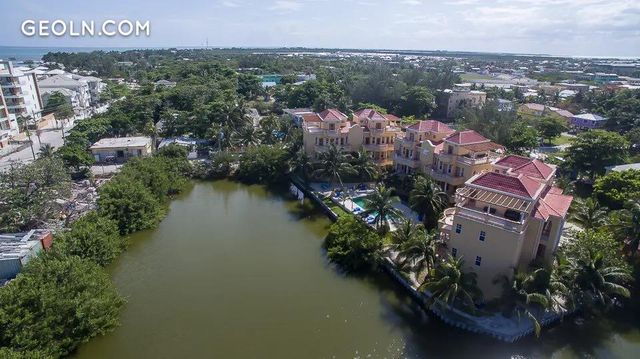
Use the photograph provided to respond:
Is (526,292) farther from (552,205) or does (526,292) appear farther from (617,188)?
(617,188)

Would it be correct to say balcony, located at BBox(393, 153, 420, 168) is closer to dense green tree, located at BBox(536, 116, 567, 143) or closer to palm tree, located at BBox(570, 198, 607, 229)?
palm tree, located at BBox(570, 198, 607, 229)

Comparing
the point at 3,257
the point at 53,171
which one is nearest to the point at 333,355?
the point at 3,257

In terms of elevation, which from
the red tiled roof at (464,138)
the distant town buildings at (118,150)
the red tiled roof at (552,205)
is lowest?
the distant town buildings at (118,150)

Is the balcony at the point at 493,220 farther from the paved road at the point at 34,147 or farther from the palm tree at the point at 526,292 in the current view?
the paved road at the point at 34,147

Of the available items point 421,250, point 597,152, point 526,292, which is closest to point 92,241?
point 421,250

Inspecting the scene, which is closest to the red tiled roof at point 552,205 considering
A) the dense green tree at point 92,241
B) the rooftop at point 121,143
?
the dense green tree at point 92,241

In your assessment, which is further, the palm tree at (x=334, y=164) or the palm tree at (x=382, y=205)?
the palm tree at (x=334, y=164)
